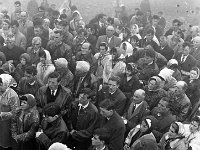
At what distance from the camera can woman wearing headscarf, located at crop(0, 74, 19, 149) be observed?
5.50 meters

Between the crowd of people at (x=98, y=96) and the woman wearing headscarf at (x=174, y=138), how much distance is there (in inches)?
0.6

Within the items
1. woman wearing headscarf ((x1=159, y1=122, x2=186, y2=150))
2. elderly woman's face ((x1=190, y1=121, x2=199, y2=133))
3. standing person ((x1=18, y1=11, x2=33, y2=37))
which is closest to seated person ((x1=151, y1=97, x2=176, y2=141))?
woman wearing headscarf ((x1=159, y1=122, x2=186, y2=150))

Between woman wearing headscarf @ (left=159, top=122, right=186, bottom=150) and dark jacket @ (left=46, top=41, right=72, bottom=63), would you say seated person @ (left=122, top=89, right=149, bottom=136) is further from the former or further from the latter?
dark jacket @ (left=46, top=41, right=72, bottom=63)

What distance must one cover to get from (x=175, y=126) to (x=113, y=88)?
4.99 feet

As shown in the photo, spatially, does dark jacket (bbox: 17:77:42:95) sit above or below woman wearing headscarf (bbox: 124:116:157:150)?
above

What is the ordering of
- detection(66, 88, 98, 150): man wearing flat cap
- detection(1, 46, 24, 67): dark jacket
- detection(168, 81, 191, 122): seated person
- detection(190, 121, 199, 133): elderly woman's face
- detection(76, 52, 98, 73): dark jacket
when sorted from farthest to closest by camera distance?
detection(1, 46, 24, 67): dark jacket → detection(76, 52, 98, 73): dark jacket → detection(168, 81, 191, 122): seated person → detection(66, 88, 98, 150): man wearing flat cap → detection(190, 121, 199, 133): elderly woman's face

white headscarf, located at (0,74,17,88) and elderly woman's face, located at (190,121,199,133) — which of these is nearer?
elderly woman's face, located at (190,121,199,133)

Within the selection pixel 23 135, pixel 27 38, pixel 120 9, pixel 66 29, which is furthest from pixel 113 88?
pixel 120 9

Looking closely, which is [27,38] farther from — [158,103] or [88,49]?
[158,103]

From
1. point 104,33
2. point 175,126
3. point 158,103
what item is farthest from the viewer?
point 104,33

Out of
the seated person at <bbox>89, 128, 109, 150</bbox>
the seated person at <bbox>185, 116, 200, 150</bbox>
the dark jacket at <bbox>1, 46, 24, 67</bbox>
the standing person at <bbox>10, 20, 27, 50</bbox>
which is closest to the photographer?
the seated person at <bbox>89, 128, 109, 150</bbox>

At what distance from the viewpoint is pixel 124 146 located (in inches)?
207

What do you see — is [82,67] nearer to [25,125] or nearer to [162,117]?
[25,125]

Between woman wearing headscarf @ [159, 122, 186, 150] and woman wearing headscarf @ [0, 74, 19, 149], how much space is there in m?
2.66
